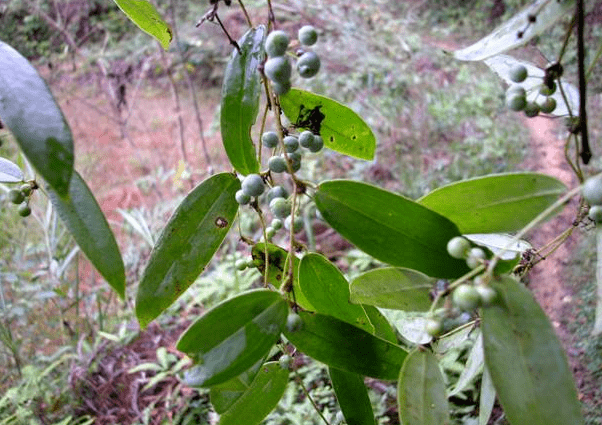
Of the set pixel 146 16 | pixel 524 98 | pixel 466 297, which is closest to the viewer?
pixel 466 297

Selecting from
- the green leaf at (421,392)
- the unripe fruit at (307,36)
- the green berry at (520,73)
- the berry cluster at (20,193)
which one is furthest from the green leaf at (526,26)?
the berry cluster at (20,193)

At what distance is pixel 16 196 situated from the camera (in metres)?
0.53

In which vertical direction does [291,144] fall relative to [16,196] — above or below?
above

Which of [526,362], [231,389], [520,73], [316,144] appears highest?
[520,73]

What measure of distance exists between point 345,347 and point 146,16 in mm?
382

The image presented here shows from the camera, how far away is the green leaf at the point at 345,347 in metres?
0.44

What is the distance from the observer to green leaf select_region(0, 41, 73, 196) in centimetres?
34

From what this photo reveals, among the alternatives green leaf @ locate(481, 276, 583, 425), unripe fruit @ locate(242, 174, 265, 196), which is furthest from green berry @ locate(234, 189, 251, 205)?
green leaf @ locate(481, 276, 583, 425)

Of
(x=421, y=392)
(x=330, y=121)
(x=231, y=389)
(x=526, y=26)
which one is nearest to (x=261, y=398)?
(x=231, y=389)

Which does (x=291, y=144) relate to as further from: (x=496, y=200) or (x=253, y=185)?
(x=496, y=200)

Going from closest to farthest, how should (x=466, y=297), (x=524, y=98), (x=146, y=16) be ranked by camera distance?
(x=466, y=297), (x=524, y=98), (x=146, y=16)

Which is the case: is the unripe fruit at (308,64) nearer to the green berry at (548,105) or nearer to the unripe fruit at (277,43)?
the unripe fruit at (277,43)

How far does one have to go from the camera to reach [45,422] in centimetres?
140

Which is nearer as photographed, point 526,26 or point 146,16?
point 526,26
